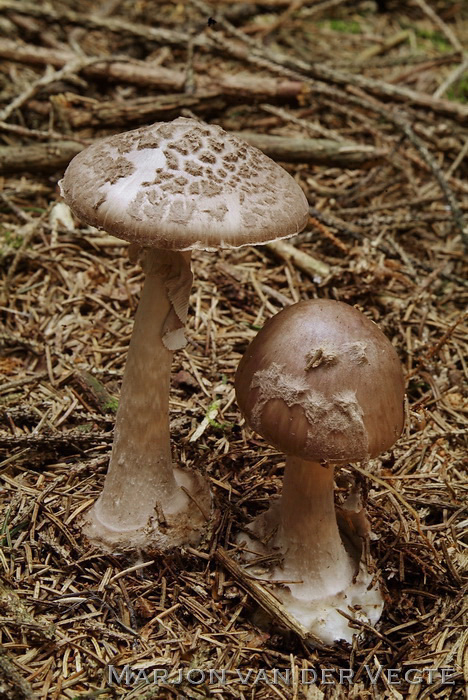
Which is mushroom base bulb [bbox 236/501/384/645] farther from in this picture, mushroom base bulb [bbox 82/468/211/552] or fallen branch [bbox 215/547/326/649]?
mushroom base bulb [bbox 82/468/211/552]

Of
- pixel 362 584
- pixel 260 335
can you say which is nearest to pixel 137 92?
pixel 260 335

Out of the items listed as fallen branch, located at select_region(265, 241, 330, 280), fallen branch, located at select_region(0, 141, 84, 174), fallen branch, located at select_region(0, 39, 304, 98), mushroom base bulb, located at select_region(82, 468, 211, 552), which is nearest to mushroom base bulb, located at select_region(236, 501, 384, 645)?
mushroom base bulb, located at select_region(82, 468, 211, 552)

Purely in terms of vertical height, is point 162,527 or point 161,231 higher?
point 161,231

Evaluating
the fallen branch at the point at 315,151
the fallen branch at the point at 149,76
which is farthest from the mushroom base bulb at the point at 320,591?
the fallen branch at the point at 149,76

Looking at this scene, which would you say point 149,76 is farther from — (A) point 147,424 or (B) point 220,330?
(A) point 147,424

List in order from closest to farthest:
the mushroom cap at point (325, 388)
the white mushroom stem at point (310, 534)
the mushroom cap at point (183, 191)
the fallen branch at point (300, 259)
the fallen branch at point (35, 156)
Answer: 1. the mushroom cap at point (183, 191)
2. the mushroom cap at point (325, 388)
3. the white mushroom stem at point (310, 534)
4. the fallen branch at point (300, 259)
5. the fallen branch at point (35, 156)

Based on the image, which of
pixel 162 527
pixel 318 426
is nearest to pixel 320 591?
pixel 162 527

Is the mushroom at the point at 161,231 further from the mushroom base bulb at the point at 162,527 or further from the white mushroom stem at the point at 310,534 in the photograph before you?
the white mushroom stem at the point at 310,534

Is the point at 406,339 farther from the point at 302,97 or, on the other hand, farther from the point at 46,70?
the point at 46,70
